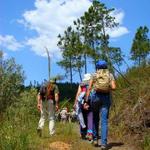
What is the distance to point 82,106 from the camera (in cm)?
1367

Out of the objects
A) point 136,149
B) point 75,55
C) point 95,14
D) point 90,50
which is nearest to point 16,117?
point 136,149

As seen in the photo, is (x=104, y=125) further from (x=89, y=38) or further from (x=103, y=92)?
(x=89, y=38)

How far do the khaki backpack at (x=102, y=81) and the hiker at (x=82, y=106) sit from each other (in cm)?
176

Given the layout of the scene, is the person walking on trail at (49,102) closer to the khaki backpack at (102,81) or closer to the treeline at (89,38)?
the khaki backpack at (102,81)

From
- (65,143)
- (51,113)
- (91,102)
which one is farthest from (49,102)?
(65,143)

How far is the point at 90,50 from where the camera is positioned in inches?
2056

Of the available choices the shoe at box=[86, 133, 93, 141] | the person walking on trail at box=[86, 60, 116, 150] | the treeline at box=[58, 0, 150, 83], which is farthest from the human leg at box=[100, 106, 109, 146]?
the treeline at box=[58, 0, 150, 83]

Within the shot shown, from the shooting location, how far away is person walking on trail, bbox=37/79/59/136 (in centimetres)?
1393

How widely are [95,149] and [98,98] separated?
3.60 feet

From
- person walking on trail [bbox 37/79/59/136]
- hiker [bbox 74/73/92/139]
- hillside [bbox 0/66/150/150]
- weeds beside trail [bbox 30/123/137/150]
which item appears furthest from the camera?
person walking on trail [bbox 37/79/59/136]

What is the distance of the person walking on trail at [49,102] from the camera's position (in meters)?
13.9

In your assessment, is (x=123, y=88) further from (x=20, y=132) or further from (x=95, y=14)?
(x=95, y=14)

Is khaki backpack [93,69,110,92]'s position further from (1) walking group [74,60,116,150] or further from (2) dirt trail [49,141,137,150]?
(2) dirt trail [49,141,137,150]

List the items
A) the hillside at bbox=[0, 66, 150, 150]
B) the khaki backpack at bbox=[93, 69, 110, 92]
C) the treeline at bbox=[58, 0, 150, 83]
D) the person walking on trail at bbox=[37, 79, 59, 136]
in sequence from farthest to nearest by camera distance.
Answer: the treeline at bbox=[58, 0, 150, 83]
the person walking on trail at bbox=[37, 79, 59, 136]
the khaki backpack at bbox=[93, 69, 110, 92]
the hillside at bbox=[0, 66, 150, 150]
